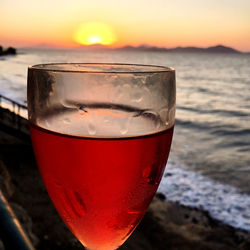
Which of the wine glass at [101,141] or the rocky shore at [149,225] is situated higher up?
the wine glass at [101,141]

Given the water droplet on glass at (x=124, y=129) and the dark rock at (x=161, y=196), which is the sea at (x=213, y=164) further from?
the water droplet on glass at (x=124, y=129)

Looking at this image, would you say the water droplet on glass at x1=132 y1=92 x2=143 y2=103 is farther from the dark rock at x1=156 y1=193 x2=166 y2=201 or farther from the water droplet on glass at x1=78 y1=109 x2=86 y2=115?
the dark rock at x1=156 y1=193 x2=166 y2=201

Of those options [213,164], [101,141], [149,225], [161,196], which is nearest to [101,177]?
[101,141]

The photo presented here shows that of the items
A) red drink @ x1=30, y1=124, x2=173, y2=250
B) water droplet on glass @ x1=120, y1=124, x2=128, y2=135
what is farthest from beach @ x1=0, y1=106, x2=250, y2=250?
water droplet on glass @ x1=120, y1=124, x2=128, y2=135

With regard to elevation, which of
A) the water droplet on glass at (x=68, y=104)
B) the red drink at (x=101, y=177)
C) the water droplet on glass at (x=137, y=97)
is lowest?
the red drink at (x=101, y=177)

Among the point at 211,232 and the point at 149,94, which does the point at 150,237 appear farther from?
the point at 149,94

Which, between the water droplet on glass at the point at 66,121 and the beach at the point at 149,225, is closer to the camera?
the water droplet on glass at the point at 66,121

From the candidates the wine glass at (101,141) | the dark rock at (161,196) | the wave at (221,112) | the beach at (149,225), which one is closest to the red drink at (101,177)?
the wine glass at (101,141)

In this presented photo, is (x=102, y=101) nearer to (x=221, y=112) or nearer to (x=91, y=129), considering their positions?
(x=91, y=129)

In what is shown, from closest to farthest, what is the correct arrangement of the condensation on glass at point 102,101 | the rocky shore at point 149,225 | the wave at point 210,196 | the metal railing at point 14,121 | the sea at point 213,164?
the condensation on glass at point 102,101 → the rocky shore at point 149,225 → the wave at point 210,196 → the sea at point 213,164 → the metal railing at point 14,121

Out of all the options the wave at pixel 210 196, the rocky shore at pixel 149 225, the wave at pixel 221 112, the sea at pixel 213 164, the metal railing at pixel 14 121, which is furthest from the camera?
the wave at pixel 221 112
